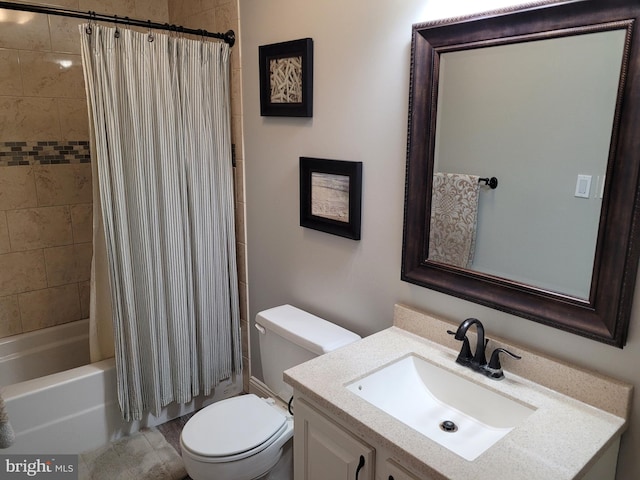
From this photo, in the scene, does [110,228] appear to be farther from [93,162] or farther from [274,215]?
[274,215]

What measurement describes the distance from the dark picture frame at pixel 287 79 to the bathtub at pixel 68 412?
148 centimetres

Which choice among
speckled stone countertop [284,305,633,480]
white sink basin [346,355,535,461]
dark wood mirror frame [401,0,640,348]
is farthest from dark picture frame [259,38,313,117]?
white sink basin [346,355,535,461]

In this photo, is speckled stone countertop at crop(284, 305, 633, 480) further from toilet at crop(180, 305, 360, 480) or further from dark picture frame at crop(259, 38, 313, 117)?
dark picture frame at crop(259, 38, 313, 117)

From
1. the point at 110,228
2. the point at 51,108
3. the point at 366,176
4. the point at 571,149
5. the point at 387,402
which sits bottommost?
the point at 387,402

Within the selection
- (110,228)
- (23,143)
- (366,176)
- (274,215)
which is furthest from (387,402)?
(23,143)

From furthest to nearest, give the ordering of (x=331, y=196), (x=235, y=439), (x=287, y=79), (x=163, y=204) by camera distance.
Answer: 1. (x=163, y=204)
2. (x=287, y=79)
3. (x=331, y=196)
4. (x=235, y=439)

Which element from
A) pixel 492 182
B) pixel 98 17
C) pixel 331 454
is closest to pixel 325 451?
pixel 331 454

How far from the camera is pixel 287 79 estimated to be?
2.11 metres

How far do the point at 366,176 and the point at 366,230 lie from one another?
0.21m

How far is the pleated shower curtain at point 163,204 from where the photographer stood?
2043 mm

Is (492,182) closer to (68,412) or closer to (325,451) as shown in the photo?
(325,451)

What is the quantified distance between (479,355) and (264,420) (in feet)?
2.93

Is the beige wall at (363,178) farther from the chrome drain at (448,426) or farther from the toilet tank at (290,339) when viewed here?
the chrome drain at (448,426)

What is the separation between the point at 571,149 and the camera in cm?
130
